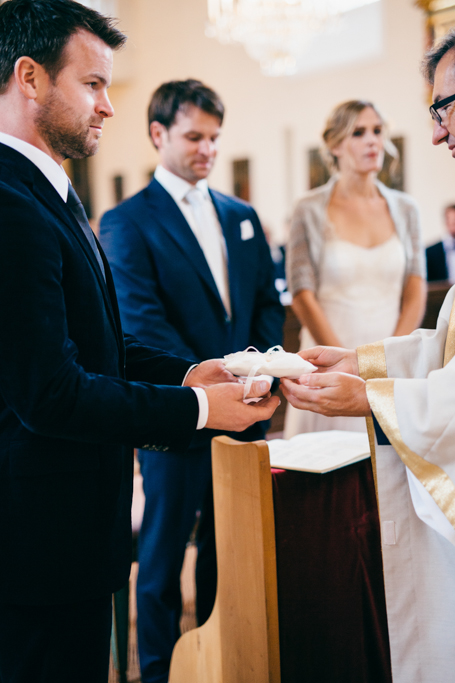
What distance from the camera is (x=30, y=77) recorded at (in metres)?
1.41

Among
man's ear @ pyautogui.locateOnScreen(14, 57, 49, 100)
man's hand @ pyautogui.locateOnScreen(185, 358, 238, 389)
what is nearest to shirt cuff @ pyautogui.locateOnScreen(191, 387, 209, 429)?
man's hand @ pyautogui.locateOnScreen(185, 358, 238, 389)

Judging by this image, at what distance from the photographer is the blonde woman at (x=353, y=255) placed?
322cm

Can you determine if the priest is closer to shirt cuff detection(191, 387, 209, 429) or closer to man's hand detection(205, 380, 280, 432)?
man's hand detection(205, 380, 280, 432)

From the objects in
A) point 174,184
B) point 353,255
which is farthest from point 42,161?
point 353,255

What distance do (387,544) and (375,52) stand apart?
32.8ft

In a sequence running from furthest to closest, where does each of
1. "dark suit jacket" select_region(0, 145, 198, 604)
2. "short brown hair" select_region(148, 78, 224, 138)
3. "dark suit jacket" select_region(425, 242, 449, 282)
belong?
"dark suit jacket" select_region(425, 242, 449, 282), "short brown hair" select_region(148, 78, 224, 138), "dark suit jacket" select_region(0, 145, 198, 604)

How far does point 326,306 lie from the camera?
333 cm

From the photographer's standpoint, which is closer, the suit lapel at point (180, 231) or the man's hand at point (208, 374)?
the man's hand at point (208, 374)

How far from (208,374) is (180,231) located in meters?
0.90

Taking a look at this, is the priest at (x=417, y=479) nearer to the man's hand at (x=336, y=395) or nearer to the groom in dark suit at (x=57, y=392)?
the man's hand at (x=336, y=395)

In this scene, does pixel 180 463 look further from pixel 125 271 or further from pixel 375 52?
pixel 375 52

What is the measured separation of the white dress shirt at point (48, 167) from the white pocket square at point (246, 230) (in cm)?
136

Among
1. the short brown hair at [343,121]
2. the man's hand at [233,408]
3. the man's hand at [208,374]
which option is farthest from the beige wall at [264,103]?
the man's hand at [233,408]

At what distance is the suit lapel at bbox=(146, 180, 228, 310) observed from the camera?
2.58 metres
